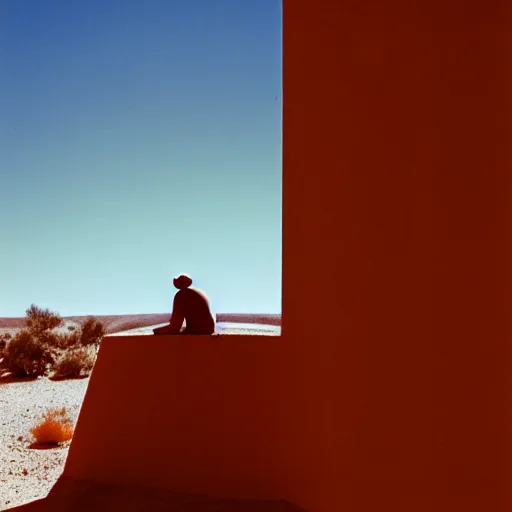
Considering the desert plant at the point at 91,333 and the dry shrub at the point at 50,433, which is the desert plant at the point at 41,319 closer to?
the desert plant at the point at 91,333

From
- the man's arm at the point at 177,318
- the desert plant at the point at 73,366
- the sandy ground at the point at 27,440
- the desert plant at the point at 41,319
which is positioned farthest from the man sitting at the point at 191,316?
the desert plant at the point at 41,319

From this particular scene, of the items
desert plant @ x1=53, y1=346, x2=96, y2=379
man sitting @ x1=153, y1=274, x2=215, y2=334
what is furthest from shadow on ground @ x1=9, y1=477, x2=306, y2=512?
desert plant @ x1=53, y1=346, x2=96, y2=379

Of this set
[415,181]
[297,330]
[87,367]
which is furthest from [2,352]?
[415,181]

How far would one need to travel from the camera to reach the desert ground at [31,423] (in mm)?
5082

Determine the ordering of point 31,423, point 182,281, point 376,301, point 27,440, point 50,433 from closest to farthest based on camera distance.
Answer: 1. point 376,301
2. point 182,281
3. point 50,433
4. point 27,440
5. point 31,423

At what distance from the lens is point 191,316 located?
486cm

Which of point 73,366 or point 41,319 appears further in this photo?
point 41,319

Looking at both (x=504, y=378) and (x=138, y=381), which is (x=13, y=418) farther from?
(x=504, y=378)

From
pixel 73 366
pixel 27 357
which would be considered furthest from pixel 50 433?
pixel 27 357

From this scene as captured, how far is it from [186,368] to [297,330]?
122cm

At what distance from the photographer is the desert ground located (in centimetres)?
508

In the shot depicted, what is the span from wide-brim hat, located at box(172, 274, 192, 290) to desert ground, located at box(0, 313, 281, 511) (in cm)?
58

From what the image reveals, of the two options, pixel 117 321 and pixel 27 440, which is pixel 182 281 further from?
pixel 117 321

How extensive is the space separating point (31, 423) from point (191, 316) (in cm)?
681
